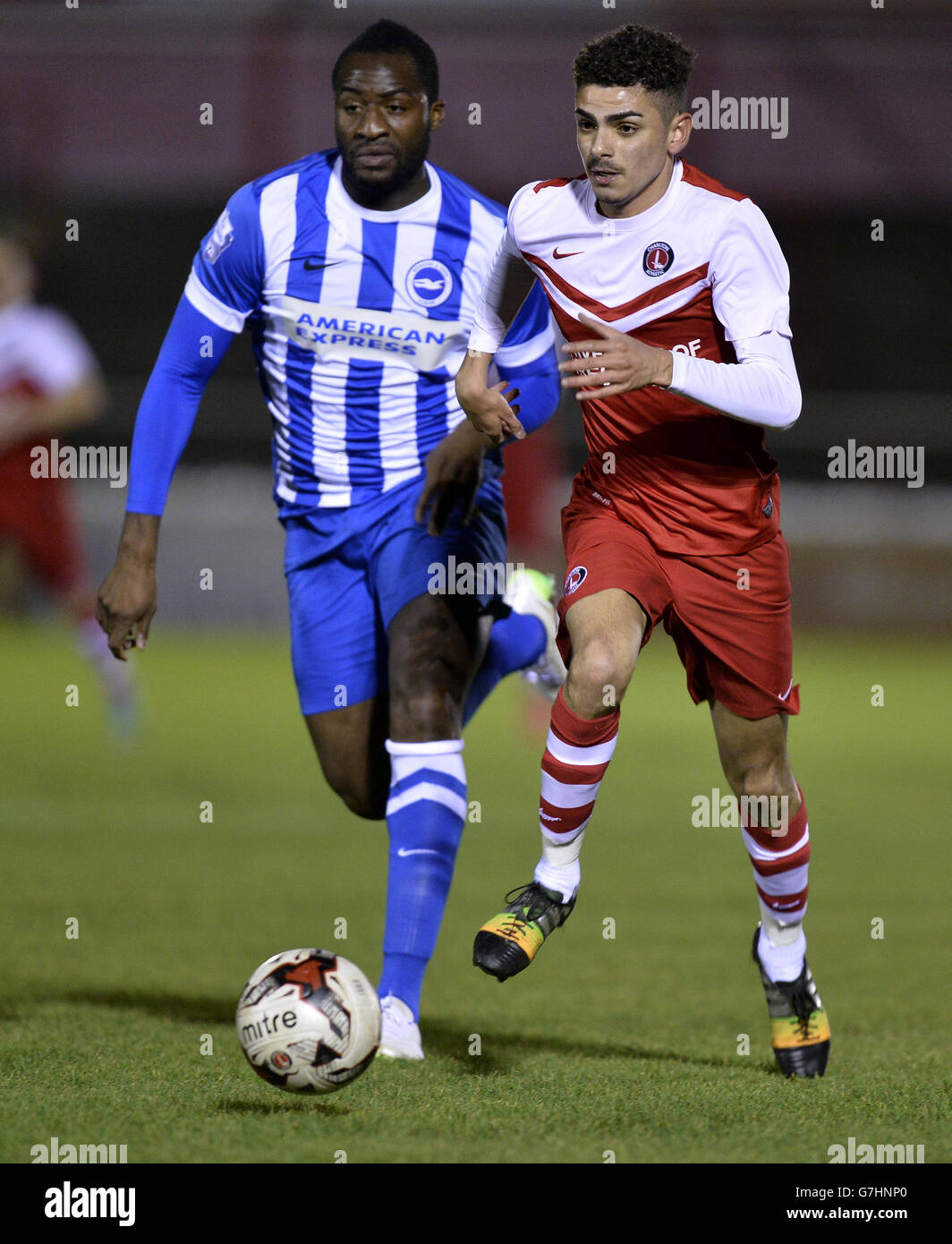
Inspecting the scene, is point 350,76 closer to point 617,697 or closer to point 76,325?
point 617,697

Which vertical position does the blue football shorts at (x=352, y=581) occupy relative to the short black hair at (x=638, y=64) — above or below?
below

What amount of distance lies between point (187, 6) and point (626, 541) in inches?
631

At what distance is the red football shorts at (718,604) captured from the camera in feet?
12.8

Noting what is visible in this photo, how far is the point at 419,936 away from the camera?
431cm

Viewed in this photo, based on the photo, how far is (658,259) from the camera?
3.79 m

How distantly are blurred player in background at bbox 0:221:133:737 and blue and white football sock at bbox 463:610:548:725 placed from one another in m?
5.42

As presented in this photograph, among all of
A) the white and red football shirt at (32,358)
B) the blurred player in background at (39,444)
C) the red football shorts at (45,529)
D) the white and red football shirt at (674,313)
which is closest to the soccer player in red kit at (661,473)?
the white and red football shirt at (674,313)

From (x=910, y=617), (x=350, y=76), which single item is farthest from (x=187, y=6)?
(x=350, y=76)

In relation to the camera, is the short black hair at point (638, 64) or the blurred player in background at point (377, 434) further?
the blurred player in background at point (377, 434)

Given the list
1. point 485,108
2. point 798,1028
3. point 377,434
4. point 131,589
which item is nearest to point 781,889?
point 798,1028

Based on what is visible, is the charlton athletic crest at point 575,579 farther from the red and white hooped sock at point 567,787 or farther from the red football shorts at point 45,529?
the red football shorts at point 45,529

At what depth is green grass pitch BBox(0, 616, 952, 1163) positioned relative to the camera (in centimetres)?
347

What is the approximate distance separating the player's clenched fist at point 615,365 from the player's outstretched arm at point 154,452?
4.33ft

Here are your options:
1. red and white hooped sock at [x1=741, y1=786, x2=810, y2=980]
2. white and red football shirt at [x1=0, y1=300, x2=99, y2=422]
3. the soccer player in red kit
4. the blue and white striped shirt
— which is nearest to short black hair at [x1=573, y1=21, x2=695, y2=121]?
the soccer player in red kit
